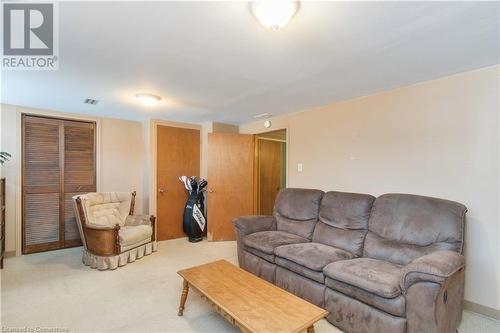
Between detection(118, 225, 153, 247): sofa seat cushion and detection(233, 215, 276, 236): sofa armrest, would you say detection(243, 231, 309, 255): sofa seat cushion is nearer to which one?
detection(233, 215, 276, 236): sofa armrest

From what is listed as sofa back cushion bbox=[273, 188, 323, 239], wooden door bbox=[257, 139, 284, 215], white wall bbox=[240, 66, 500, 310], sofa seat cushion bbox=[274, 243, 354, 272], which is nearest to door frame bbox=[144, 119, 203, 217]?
wooden door bbox=[257, 139, 284, 215]

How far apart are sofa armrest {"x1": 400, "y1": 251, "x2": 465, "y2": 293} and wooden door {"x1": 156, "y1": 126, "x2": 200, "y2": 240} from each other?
3.83 meters

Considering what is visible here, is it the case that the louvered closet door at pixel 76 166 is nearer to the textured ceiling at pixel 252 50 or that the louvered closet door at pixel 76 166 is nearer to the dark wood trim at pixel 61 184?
the dark wood trim at pixel 61 184

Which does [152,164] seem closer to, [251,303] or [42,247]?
[42,247]

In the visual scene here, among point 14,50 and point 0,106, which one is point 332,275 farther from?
point 0,106

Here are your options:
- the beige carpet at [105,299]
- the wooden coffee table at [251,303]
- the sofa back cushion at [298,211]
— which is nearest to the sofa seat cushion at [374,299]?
the beige carpet at [105,299]

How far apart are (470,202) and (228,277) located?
2.28 metres

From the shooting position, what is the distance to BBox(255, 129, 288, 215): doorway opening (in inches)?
210

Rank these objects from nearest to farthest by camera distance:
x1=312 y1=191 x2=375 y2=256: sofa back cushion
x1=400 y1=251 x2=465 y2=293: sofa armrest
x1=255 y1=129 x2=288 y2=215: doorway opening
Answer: x1=400 y1=251 x2=465 y2=293: sofa armrest → x1=312 y1=191 x2=375 y2=256: sofa back cushion → x1=255 y1=129 x2=288 y2=215: doorway opening

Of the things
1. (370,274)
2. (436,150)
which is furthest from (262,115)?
(370,274)

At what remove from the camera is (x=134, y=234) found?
3480 mm

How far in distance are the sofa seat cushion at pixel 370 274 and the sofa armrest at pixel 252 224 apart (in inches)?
49.3

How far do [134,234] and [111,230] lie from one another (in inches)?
12.9

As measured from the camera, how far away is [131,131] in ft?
15.4
